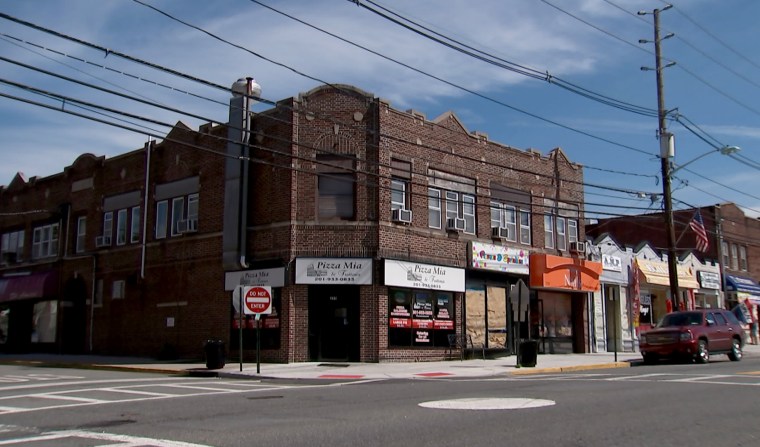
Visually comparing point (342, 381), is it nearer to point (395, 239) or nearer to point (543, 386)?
point (543, 386)

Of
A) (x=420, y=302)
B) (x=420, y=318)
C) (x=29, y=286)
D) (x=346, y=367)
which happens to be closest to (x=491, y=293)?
(x=420, y=302)

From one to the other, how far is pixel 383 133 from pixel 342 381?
9.80 metres

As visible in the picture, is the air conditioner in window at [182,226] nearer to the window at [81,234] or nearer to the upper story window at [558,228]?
the window at [81,234]

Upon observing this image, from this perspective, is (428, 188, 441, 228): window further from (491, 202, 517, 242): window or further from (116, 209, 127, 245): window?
(116, 209, 127, 245): window

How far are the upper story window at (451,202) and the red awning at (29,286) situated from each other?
18.3m

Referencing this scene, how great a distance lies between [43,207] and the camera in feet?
116

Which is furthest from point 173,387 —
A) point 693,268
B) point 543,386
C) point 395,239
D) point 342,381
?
point 693,268

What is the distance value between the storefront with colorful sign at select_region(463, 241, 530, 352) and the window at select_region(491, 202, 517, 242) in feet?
2.42

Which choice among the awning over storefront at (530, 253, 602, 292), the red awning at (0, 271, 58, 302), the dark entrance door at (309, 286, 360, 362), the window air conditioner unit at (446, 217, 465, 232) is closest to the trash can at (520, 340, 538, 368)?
the dark entrance door at (309, 286, 360, 362)

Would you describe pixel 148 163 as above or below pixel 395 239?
above

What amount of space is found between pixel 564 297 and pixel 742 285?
18.7 meters

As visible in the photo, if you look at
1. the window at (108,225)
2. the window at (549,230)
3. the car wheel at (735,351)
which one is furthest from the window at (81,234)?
the car wheel at (735,351)

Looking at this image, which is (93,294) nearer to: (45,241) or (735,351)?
(45,241)

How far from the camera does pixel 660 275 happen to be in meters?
38.0
